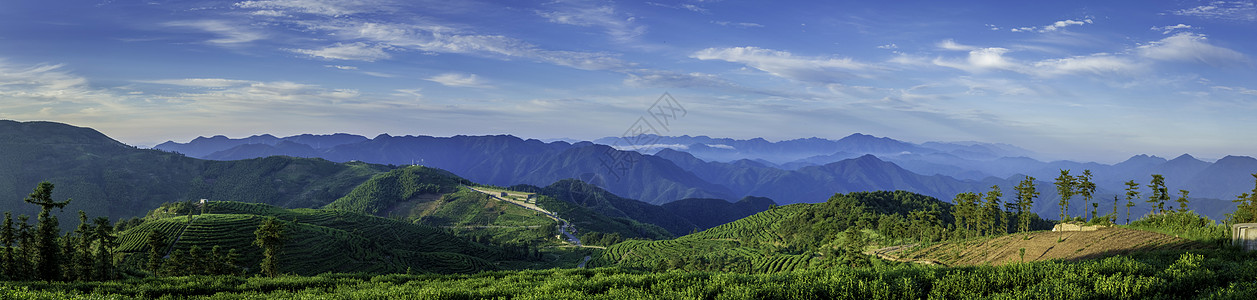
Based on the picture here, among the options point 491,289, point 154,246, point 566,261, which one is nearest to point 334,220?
point 566,261

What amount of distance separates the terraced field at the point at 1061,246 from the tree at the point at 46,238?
72.5 meters

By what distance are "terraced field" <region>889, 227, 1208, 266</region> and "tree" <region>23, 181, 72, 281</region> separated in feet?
238

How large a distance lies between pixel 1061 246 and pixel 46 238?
91.0 metres

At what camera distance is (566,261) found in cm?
16350

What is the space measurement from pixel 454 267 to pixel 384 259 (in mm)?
16328

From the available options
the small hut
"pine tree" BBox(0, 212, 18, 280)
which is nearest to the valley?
the small hut

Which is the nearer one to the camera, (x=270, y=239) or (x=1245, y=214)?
(x=1245, y=214)

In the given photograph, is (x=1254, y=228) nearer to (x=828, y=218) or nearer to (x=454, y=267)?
(x=454, y=267)

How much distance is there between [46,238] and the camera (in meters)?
Answer: 45.6

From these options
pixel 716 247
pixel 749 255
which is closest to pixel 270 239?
pixel 749 255

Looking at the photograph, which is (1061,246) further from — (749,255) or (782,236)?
(782,236)

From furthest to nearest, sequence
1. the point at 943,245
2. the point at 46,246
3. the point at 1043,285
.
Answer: the point at 943,245, the point at 46,246, the point at 1043,285

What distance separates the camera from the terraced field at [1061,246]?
36.0m

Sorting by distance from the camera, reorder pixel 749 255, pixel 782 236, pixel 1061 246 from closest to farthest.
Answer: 1. pixel 1061 246
2. pixel 749 255
3. pixel 782 236
